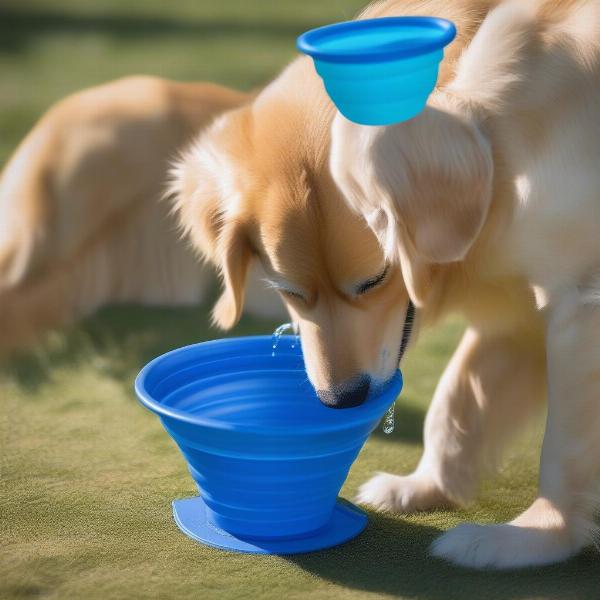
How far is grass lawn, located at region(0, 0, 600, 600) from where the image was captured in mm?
2381

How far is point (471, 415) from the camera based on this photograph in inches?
115

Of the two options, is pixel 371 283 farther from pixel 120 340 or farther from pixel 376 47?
pixel 120 340

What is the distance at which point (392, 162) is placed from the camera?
2.22 m

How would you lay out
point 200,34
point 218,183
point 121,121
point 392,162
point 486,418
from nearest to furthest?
point 392,162 < point 218,183 < point 486,418 < point 121,121 < point 200,34

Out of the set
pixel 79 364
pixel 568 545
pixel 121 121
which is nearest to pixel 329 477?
pixel 568 545

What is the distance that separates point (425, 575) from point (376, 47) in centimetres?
113

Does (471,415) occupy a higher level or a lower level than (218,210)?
lower

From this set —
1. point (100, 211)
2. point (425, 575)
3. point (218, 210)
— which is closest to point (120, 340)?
point (100, 211)

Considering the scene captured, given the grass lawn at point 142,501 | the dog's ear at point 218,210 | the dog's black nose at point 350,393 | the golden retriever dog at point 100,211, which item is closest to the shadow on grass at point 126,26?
the golden retriever dog at point 100,211

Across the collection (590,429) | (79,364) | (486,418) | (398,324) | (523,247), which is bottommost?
(79,364)

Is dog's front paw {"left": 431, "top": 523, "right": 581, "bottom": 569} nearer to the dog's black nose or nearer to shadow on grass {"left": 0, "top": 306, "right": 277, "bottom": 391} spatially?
the dog's black nose

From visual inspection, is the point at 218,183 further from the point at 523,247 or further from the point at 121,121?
the point at 121,121

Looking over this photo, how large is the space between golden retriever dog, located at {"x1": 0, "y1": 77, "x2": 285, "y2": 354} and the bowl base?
145cm

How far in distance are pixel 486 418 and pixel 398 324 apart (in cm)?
51
